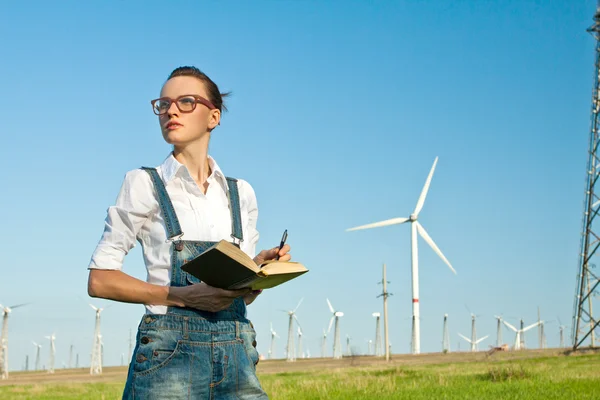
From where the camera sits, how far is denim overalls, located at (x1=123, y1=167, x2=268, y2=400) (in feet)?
10.6

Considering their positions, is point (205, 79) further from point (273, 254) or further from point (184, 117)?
point (273, 254)

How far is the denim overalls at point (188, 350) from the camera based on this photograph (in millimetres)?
3232

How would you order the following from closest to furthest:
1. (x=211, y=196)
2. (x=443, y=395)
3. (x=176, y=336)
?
1. (x=176, y=336)
2. (x=211, y=196)
3. (x=443, y=395)

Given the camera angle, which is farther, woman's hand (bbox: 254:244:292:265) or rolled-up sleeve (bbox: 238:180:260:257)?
rolled-up sleeve (bbox: 238:180:260:257)

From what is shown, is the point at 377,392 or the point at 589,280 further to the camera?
the point at 589,280

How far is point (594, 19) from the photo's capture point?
40031 mm

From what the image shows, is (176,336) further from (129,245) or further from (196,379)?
(129,245)

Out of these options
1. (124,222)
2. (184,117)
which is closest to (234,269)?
(124,222)

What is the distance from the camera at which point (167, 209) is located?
137 inches

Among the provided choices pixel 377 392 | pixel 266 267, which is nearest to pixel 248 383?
pixel 266 267

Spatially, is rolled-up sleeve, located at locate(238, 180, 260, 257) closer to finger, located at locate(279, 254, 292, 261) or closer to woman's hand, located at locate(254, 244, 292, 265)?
woman's hand, located at locate(254, 244, 292, 265)

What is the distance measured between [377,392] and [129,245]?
10.2 m

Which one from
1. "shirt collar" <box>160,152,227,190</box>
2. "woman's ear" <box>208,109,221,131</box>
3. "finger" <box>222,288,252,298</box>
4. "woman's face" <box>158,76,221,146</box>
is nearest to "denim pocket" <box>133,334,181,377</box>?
"finger" <box>222,288,252,298</box>

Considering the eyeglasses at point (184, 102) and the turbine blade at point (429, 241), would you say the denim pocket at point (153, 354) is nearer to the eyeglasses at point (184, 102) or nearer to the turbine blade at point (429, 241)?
the eyeglasses at point (184, 102)
